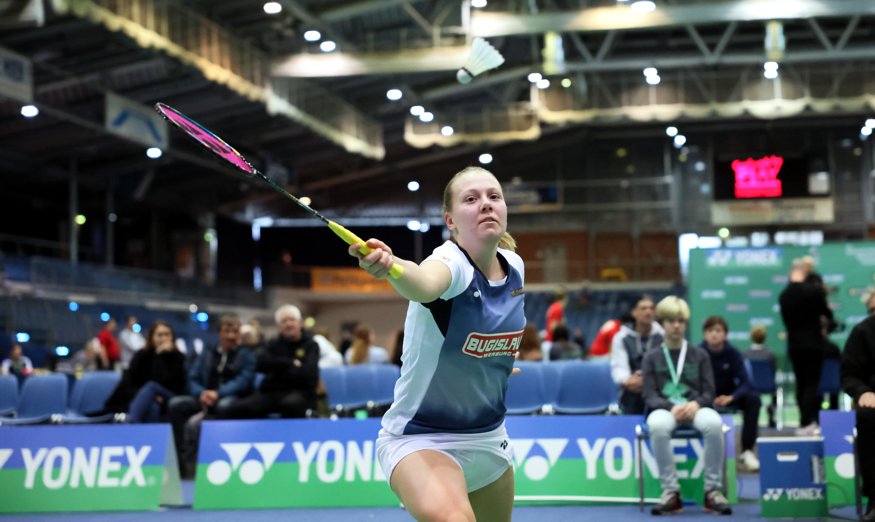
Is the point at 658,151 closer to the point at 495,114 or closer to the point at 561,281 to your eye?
the point at 561,281

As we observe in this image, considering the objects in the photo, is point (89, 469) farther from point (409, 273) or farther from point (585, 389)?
point (409, 273)

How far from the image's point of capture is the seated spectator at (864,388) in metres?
7.48

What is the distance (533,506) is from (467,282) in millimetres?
5764

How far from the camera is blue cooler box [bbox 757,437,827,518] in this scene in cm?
793

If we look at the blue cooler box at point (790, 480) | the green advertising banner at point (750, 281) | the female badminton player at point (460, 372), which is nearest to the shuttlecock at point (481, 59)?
the blue cooler box at point (790, 480)

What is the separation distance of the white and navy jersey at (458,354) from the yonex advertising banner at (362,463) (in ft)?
17.3

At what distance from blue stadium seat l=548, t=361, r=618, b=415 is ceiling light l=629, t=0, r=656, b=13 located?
11.2 m

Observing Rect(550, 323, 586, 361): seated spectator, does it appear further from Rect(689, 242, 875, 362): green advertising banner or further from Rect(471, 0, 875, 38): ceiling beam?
Rect(471, 0, 875, 38): ceiling beam

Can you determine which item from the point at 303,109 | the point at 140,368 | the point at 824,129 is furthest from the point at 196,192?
the point at 140,368

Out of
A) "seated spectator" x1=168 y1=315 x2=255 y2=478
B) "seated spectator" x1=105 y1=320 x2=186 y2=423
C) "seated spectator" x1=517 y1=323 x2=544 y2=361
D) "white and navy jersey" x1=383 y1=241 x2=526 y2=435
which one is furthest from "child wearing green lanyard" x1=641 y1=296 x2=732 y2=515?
"white and navy jersey" x1=383 y1=241 x2=526 y2=435

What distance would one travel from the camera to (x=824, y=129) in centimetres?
3422

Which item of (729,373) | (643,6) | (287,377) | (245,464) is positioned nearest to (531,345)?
(729,373)

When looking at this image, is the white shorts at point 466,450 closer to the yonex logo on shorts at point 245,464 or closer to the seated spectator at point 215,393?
the yonex logo on shorts at point 245,464

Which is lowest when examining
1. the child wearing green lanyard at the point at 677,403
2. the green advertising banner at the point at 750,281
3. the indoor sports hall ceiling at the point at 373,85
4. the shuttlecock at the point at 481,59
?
the child wearing green lanyard at the point at 677,403
